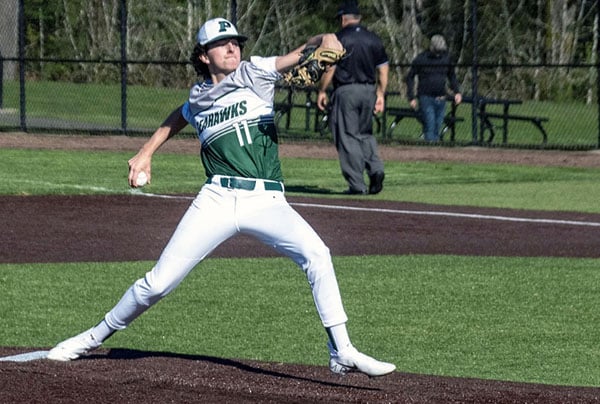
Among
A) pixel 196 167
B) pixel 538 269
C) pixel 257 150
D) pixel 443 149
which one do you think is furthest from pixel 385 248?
pixel 443 149

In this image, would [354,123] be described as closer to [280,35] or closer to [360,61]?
[360,61]

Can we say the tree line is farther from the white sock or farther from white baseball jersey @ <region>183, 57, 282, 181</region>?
the white sock

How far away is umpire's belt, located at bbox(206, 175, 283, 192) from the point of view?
6.42 m

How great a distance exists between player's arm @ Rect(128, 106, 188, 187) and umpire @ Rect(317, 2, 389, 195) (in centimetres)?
902

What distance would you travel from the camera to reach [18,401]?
19.4 ft

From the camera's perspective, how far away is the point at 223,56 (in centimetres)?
653

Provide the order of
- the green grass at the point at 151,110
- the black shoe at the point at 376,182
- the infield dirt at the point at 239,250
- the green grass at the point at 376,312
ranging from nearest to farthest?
the infield dirt at the point at 239,250
the green grass at the point at 376,312
the black shoe at the point at 376,182
the green grass at the point at 151,110

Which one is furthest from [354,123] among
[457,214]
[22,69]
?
[22,69]

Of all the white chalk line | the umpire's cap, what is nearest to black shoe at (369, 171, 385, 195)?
the white chalk line

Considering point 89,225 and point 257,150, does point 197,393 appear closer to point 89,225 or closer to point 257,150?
point 257,150

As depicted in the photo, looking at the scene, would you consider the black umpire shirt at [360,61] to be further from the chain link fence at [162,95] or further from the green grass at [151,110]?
the green grass at [151,110]

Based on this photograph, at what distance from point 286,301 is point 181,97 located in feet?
64.7

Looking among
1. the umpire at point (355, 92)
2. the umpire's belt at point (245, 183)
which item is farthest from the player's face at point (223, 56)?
the umpire at point (355, 92)

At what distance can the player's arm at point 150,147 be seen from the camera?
262 inches
